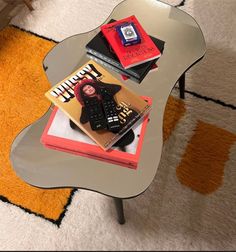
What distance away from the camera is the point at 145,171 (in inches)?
38.3

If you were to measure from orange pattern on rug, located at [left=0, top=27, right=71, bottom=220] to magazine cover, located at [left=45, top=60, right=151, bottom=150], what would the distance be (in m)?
0.46

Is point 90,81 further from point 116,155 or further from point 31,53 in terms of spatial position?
Result: point 31,53

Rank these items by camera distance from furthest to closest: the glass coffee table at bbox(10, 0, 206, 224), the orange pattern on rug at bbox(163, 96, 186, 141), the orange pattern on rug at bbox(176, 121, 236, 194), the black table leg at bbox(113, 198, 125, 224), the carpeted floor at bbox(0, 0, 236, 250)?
the orange pattern on rug at bbox(163, 96, 186, 141) < the orange pattern on rug at bbox(176, 121, 236, 194) < the carpeted floor at bbox(0, 0, 236, 250) < the black table leg at bbox(113, 198, 125, 224) < the glass coffee table at bbox(10, 0, 206, 224)

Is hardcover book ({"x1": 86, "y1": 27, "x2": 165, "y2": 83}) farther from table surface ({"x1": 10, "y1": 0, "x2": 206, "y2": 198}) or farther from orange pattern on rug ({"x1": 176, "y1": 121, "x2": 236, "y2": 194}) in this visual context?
orange pattern on rug ({"x1": 176, "y1": 121, "x2": 236, "y2": 194})

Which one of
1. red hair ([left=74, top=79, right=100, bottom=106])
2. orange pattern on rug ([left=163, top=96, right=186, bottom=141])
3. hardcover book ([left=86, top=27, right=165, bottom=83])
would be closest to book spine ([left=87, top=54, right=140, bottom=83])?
hardcover book ([left=86, top=27, right=165, bottom=83])

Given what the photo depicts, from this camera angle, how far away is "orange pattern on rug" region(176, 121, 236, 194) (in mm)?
1333

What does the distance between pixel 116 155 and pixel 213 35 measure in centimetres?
112

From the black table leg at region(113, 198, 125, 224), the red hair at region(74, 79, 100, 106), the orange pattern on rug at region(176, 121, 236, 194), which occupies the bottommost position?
the orange pattern on rug at region(176, 121, 236, 194)

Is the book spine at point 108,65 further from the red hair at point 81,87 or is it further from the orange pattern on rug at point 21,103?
the orange pattern on rug at point 21,103

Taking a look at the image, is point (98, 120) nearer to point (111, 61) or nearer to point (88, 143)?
point (88, 143)

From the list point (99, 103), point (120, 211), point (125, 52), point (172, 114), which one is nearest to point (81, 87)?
point (99, 103)

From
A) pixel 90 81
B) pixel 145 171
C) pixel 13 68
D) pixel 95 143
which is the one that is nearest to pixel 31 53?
pixel 13 68

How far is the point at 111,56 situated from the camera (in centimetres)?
116

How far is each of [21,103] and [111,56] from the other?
634mm
